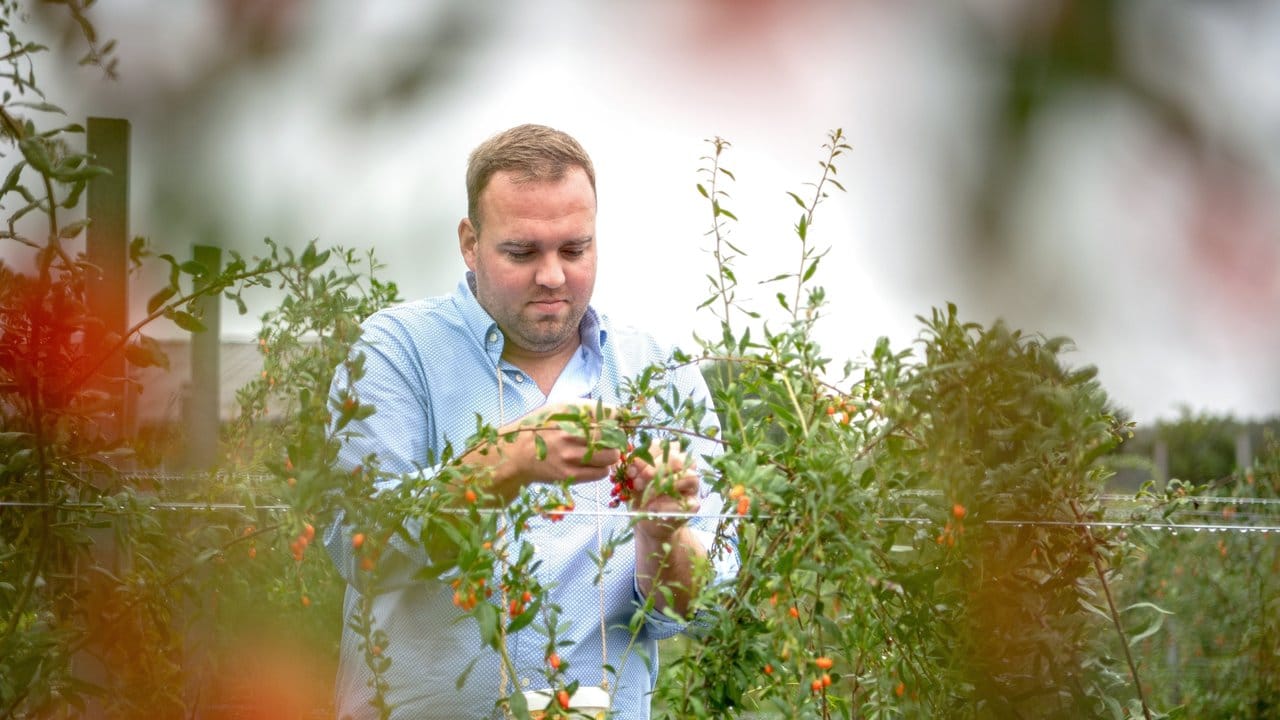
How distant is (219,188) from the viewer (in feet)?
0.81

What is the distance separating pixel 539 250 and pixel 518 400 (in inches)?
12.3

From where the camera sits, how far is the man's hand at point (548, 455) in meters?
0.96

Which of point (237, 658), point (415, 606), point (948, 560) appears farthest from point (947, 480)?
point (237, 658)

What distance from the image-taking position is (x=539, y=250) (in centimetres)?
133

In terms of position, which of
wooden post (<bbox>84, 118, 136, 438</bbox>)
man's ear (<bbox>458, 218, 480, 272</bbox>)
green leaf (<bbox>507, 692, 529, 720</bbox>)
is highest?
man's ear (<bbox>458, 218, 480, 272</bbox>)

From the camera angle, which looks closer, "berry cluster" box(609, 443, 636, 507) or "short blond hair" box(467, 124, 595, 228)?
"berry cluster" box(609, 443, 636, 507)

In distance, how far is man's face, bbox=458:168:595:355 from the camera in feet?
4.30

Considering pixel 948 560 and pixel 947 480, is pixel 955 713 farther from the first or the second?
pixel 947 480

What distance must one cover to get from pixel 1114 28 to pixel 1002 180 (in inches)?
1.3

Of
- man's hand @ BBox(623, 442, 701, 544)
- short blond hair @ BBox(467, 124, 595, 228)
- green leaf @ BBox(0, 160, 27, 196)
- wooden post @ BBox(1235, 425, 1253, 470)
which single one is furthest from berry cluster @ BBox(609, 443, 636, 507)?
wooden post @ BBox(1235, 425, 1253, 470)

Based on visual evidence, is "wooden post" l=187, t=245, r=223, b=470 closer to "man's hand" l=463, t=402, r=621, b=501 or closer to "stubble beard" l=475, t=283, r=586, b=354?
"man's hand" l=463, t=402, r=621, b=501

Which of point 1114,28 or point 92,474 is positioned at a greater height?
point 1114,28

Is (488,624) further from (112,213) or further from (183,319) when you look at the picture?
(112,213)

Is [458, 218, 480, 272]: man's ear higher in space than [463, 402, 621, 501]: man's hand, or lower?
higher
